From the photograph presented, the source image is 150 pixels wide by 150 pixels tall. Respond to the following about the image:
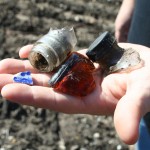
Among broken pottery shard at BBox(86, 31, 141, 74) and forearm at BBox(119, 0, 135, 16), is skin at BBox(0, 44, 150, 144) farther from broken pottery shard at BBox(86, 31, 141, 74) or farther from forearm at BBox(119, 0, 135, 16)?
forearm at BBox(119, 0, 135, 16)

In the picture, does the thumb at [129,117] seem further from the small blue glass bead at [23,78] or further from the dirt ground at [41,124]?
the dirt ground at [41,124]

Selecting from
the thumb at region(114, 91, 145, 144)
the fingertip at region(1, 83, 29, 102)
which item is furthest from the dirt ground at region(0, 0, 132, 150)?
the thumb at region(114, 91, 145, 144)

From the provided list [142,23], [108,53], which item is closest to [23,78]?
[108,53]

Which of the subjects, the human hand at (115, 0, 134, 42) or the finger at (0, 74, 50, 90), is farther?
the human hand at (115, 0, 134, 42)

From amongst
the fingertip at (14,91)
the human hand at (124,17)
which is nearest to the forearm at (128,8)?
the human hand at (124,17)

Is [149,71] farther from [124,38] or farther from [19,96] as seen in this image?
[124,38]

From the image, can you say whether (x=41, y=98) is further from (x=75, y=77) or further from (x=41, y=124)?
(x=41, y=124)

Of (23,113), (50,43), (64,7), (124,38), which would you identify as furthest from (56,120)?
(64,7)
